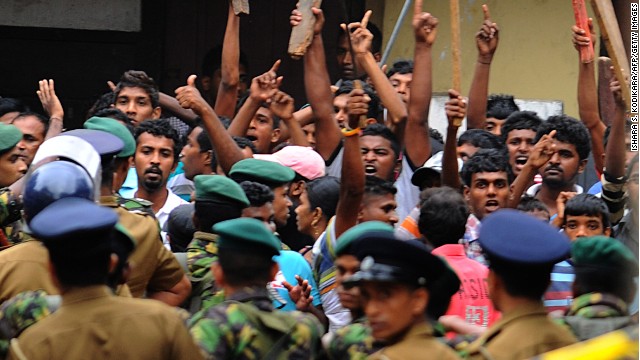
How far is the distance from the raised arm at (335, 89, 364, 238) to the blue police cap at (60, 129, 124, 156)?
1.07 metres

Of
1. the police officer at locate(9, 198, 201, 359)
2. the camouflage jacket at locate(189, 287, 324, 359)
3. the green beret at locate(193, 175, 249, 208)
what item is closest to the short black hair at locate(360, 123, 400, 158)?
the green beret at locate(193, 175, 249, 208)

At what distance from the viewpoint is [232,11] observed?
26.0ft

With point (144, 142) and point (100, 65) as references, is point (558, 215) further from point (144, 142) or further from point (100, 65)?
point (100, 65)

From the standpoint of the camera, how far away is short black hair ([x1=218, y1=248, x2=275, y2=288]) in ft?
14.3

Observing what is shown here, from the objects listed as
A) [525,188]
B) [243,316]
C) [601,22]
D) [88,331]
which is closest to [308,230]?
[525,188]

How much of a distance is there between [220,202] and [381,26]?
543cm

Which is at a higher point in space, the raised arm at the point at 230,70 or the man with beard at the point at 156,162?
the raised arm at the point at 230,70

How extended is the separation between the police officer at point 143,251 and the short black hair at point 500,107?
3490 mm

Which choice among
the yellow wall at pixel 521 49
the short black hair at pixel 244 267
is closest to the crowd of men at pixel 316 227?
the short black hair at pixel 244 267

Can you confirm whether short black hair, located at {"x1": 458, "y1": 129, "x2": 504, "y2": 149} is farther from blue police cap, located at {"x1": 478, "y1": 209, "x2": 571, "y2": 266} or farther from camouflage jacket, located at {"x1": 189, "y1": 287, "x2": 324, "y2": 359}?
blue police cap, located at {"x1": 478, "y1": 209, "x2": 571, "y2": 266}

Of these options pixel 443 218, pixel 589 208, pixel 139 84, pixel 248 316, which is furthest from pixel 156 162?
pixel 248 316

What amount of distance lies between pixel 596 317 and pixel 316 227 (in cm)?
233

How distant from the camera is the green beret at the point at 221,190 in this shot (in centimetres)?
→ 515

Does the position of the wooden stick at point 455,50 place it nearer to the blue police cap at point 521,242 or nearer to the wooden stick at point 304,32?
the wooden stick at point 304,32
